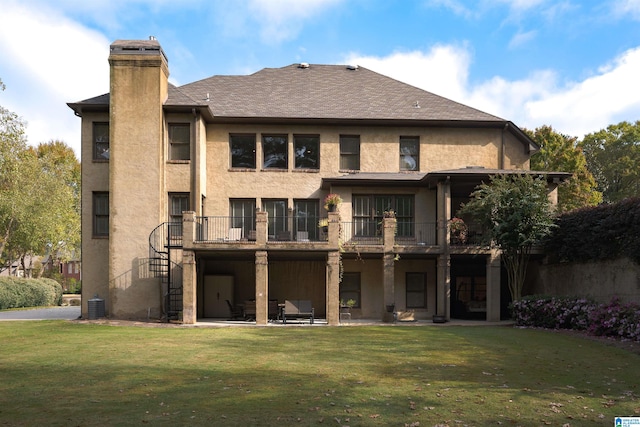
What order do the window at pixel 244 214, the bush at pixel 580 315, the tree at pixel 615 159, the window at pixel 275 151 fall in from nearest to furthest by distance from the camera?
the bush at pixel 580 315, the window at pixel 244 214, the window at pixel 275 151, the tree at pixel 615 159

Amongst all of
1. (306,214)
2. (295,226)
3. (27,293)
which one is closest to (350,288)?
(295,226)

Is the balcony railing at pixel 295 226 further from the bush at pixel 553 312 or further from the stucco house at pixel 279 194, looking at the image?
the bush at pixel 553 312

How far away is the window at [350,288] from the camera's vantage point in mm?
25953

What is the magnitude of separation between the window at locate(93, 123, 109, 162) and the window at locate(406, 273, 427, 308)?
14609 millimetres

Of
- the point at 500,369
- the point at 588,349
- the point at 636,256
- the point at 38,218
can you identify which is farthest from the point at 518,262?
the point at 38,218

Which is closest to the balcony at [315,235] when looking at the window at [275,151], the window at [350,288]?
the window at [350,288]

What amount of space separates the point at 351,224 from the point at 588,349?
1259 cm

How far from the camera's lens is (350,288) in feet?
85.5

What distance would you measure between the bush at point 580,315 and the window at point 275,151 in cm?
1204

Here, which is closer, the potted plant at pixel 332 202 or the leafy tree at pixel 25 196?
the potted plant at pixel 332 202

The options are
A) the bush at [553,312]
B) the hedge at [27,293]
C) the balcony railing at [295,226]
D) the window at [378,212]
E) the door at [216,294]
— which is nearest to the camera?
the bush at [553,312]

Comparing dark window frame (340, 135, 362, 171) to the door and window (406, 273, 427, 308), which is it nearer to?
window (406, 273, 427, 308)

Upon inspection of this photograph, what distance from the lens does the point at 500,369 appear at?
38.4 feet

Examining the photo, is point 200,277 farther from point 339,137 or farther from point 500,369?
point 500,369
